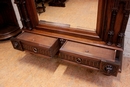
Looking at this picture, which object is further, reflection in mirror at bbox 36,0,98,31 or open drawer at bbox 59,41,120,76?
reflection in mirror at bbox 36,0,98,31

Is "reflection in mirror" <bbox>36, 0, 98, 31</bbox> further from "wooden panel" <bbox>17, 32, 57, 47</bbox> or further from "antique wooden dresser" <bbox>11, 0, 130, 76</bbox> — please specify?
"wooden panel" <bbox>17, 32, 57, 47</bbox>

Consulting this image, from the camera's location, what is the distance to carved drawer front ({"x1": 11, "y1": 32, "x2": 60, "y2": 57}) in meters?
1.06

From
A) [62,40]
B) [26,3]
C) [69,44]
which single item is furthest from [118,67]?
[26,3]

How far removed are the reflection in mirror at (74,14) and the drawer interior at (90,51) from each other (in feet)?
0.55

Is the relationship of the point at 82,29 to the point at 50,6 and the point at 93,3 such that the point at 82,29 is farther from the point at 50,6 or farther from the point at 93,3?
Answer: the point at 50,6

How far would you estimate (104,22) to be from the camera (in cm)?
93

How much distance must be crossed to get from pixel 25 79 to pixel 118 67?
0.85 m

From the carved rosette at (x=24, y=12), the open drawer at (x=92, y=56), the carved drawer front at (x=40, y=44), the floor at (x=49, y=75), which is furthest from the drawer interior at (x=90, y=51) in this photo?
the carved rosette at (x=24, y=12)

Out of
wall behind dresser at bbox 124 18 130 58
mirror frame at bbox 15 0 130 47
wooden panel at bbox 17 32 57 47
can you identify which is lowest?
wall behind dresser at bbox 124 18 130 58

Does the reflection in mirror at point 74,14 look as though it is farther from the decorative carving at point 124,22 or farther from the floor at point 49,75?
the floor at point 49,75

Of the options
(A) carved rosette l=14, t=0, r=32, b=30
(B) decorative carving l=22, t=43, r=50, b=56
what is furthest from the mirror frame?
(B) decorative carving l=22, t=43, r=50, b=56

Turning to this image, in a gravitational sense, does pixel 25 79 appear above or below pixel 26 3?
below

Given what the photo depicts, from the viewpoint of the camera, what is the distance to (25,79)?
1.18m

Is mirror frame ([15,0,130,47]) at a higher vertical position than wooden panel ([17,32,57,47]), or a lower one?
higher
